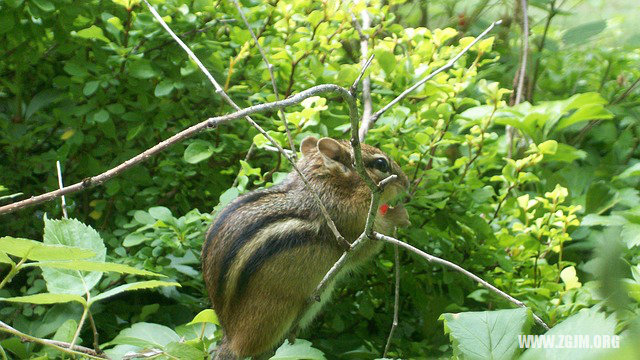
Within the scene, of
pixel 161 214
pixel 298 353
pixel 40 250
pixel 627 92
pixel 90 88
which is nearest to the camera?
pixel 40 250

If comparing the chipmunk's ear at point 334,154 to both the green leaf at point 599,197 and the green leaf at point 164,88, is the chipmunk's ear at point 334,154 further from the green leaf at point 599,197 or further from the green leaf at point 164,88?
the green leaf at point 599,197

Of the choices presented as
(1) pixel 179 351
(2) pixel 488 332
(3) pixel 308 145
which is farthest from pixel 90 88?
(2) pixel 488 332

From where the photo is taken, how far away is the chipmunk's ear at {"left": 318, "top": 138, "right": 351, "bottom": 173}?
2017 mm

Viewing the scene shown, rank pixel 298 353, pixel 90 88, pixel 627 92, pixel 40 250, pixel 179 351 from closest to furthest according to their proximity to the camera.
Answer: pixel 40 250
pixel 179 351
pixel 298 353
pixel 90 88
pixel 627 92

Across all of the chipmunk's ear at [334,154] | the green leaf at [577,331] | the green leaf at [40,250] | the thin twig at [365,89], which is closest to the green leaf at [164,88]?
the chipmunk's ear at [334,154]

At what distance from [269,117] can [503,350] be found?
1.46m

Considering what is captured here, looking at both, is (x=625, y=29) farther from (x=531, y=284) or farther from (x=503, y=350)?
(x=503, y=350)

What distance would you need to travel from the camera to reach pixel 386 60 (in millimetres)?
2037

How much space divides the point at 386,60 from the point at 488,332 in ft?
4.05

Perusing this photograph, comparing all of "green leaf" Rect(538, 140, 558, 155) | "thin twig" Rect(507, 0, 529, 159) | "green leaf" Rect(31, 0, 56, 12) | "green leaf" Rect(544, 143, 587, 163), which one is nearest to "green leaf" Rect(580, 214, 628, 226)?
"green leaf" Rect(538, 140, 558, 155)

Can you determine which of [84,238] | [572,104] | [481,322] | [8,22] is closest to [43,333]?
[84,238]

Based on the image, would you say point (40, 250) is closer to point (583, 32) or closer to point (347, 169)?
point (347, 169)

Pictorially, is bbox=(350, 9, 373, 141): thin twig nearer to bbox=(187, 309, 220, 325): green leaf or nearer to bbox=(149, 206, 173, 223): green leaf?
bbox=(149, 206, 173, 223): green leaf

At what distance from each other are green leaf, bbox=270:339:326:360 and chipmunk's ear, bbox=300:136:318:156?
2.23 feet
